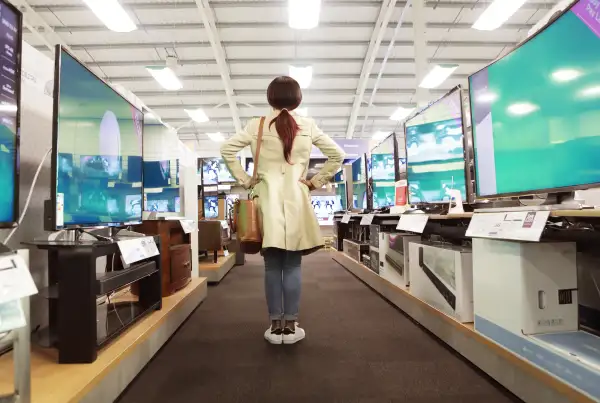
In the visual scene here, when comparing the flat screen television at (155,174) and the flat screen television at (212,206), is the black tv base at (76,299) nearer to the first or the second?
the flat screen television at (155,174)

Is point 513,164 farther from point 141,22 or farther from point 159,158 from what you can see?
point 141,22

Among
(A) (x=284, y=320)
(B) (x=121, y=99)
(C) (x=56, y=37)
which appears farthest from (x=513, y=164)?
(C) (x=56, y=37)

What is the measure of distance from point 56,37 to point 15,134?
8137 millimetres

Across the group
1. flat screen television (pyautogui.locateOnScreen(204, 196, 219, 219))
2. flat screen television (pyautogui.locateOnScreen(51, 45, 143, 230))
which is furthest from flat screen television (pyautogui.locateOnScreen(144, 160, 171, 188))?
flat screen television (pyautogui.locateOnScreen(204, 196, 219, 219))

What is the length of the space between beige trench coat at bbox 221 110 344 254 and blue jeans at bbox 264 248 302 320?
110 mm

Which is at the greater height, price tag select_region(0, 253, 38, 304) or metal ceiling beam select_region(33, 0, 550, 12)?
metal ceiling beam select_region(33, 0, 550, 12)

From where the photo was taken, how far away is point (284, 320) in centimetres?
210

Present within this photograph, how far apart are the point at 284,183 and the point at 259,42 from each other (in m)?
6.87

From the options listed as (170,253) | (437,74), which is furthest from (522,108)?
(437,74)

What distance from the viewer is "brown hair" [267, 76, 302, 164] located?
2033 mm

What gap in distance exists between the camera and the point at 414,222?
2346mm

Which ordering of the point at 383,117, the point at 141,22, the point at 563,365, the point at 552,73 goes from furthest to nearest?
the point at 383,117
the point at 141,22
the point at 552,73
the point at 563,365

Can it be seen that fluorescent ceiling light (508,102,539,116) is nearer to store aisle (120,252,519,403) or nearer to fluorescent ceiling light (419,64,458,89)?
store aisle (120,252,519,403)

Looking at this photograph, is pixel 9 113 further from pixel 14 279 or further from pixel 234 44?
pixel 234 44
